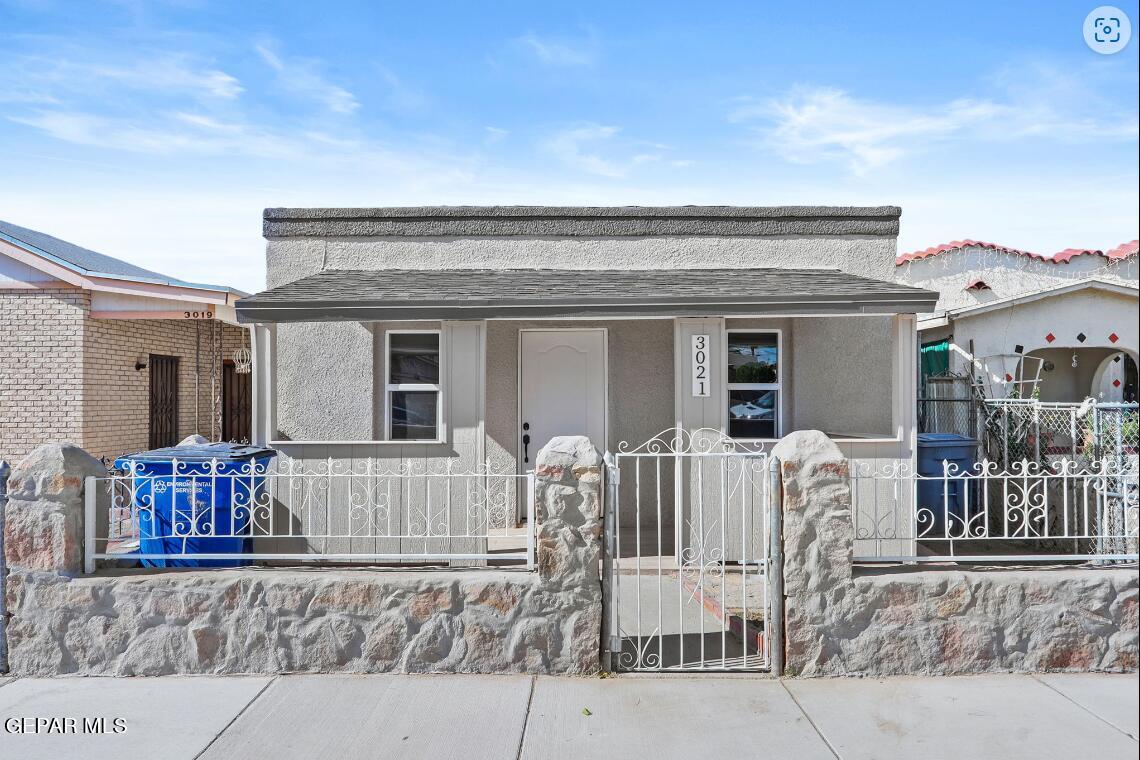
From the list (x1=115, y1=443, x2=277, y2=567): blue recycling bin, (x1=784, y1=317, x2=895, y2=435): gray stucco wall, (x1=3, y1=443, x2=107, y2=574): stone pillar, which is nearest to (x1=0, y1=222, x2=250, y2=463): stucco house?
(x1=115, y1=443, x2=277, y2=567): blue recycling bin

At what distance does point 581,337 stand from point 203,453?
167 inches

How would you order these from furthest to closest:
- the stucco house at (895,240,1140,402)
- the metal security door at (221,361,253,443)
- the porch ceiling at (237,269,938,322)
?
the metal security door at (221,361,253,443)
the stucco house at (895,240,1140,402)
the porch ceiling at (237,269,938,322)

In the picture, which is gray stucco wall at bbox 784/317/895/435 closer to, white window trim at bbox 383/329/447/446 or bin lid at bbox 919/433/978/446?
bin lid at bbox 919/433/978/446

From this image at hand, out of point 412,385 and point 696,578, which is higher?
point 412,385

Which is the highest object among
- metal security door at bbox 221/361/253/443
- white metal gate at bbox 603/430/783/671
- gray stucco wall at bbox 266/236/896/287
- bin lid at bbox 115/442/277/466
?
gray stucco wall at bbox 266/236/896/287

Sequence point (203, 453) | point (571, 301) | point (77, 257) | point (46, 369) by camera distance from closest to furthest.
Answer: point (203, 453)
point (571, 301)
point (46, 369)
point (77, 257)

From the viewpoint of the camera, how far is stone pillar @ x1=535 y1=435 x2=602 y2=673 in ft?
16.9

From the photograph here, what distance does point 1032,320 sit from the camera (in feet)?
35.9

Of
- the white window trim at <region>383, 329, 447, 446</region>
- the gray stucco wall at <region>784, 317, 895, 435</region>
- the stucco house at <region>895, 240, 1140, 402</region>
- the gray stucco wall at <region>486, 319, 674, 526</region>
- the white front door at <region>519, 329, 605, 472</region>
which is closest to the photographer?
the white window trim at <region>383, 329, 447, 446</region>

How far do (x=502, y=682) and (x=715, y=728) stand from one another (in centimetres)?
132

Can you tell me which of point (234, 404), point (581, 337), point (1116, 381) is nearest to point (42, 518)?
point (581, 337)

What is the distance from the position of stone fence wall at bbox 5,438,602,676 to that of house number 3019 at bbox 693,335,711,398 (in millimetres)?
2755

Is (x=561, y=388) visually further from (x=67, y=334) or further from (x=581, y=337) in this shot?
(x=67, y=334)

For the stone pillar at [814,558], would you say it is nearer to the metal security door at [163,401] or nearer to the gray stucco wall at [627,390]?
the gray stucco wall at [627,390]
